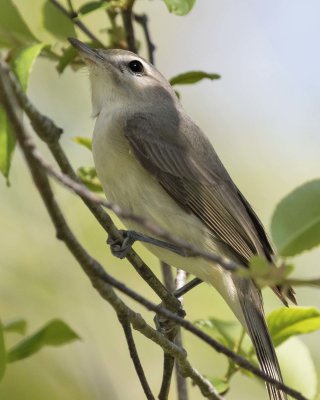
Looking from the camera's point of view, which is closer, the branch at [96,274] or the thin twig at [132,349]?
the branch at [96,274]

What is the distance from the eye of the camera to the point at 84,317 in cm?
502

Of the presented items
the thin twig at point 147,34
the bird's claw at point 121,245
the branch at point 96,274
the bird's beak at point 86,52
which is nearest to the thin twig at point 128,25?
the thin twig at point 147,34

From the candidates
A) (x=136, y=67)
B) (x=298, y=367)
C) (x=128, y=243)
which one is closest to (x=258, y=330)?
(x=298, y=367)

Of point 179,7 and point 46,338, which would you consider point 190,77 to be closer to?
point 179,7

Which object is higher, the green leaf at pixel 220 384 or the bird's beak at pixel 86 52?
the bird's beak at pixel 86 52

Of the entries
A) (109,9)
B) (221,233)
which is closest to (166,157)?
(221,233)

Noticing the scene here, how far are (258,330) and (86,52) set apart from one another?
1.39m

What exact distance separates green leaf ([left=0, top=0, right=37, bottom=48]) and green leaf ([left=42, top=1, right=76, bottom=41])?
292mm

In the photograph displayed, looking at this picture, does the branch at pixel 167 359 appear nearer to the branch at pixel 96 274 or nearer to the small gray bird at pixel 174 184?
the branch at pixel 96 274

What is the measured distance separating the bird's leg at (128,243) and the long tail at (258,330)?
0.35m

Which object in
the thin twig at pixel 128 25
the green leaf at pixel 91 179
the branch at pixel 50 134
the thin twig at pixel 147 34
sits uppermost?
the thin twig at pixel 147 34

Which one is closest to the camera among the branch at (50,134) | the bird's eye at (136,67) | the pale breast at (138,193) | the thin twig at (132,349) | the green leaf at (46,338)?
the branch at (50,134)

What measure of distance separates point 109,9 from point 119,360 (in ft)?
8.24

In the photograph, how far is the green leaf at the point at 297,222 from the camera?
204 cm
